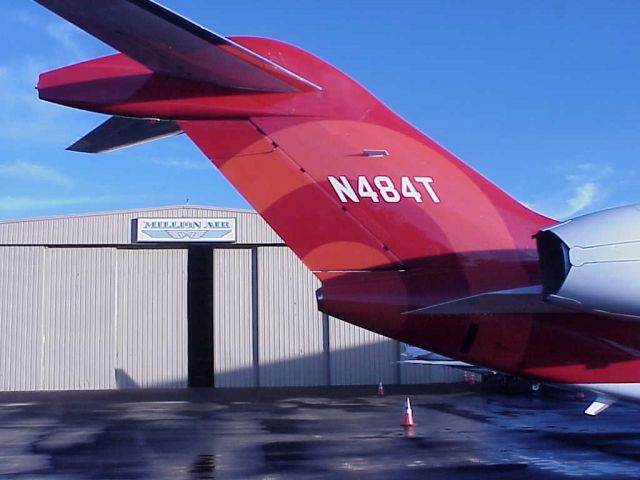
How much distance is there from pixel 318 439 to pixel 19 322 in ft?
56.9

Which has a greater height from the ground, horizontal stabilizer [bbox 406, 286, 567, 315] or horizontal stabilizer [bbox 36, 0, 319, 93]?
horizontal stabilizer [bbox 36, 0, 319, 93]

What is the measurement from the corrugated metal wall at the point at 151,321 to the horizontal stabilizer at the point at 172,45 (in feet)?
70.6

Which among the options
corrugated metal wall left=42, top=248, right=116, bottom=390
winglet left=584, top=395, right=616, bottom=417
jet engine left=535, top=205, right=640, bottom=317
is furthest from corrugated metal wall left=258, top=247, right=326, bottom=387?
jet engine left=535, top=205, right=640, bottom=317

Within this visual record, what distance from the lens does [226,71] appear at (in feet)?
22.0

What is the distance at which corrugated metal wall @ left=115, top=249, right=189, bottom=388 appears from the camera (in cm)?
2777

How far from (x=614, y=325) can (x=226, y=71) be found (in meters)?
4.16

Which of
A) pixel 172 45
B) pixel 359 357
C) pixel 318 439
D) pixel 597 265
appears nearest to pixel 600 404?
pixel 597 265

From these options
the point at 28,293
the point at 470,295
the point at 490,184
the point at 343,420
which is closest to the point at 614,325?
the point at 470,295

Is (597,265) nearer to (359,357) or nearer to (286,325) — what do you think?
(286,325)

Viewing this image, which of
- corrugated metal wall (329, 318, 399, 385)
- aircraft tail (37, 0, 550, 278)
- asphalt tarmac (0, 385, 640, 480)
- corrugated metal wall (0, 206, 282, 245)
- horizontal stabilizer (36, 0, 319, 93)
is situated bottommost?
asphalt tarmac (0, 385, 640, 480)

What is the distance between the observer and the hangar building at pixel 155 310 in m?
27.3

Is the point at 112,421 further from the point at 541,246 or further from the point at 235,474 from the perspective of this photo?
the point at 541,246

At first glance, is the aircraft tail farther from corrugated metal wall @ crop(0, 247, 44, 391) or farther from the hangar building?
corrugated metal wall @ crop(0, 247, 44, 391)

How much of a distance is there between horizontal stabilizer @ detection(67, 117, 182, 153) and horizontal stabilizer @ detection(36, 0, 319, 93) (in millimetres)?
684
